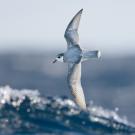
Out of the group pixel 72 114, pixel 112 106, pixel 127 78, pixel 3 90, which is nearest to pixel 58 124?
pixel 72 114

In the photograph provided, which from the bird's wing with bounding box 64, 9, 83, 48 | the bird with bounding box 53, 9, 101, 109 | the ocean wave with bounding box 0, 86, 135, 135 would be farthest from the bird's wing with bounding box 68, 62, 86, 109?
the ocean wave with bounding box 0, 86, 135, 135

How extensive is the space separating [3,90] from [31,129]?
4.47 meters

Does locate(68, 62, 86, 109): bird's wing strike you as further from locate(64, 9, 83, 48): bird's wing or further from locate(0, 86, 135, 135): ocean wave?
locate(0, 86, 135, 135): ocean wave

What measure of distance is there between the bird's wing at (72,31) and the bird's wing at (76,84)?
2.57 feet

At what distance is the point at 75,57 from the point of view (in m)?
35.2

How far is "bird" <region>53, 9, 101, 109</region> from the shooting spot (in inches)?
1371

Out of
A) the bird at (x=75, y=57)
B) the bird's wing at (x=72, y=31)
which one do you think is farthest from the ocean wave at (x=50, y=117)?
the bird's wing at (x=72, y=31)

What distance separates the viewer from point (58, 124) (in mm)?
Result: 37344

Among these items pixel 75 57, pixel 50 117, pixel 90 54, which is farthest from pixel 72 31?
pixel 50 117

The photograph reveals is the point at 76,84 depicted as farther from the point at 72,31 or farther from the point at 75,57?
the point at 72,31

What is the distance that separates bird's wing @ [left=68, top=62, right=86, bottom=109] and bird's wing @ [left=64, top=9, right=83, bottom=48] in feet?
2.57

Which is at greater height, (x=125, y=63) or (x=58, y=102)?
(x=58, y=102)

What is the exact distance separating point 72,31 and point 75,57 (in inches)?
47.9

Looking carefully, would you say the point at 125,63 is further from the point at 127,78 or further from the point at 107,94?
the point at 107,94
